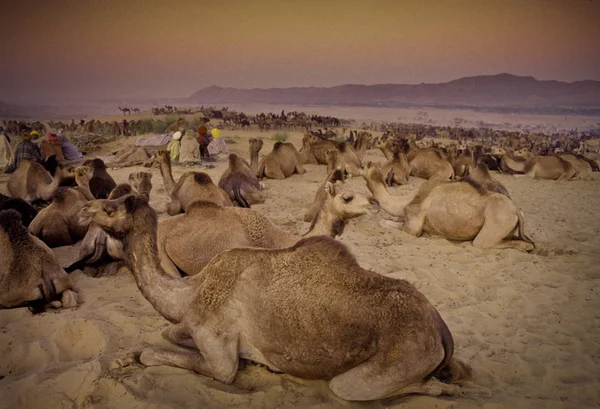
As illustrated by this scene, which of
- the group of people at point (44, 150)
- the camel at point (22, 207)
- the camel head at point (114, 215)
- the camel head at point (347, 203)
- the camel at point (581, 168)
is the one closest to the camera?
the camel head at point (114, 215)

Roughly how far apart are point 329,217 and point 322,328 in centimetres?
238

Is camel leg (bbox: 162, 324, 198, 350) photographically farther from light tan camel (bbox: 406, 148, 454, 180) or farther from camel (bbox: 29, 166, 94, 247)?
light tan camel (bbox: 406, 148, 454, 180)

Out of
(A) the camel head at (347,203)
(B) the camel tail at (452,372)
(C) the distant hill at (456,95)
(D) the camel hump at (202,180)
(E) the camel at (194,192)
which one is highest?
(C) the distant hill at (456,95)

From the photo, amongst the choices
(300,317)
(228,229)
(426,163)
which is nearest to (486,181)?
(426,163)

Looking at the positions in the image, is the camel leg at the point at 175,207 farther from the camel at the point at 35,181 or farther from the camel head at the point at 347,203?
the camel head at the point at 347,203

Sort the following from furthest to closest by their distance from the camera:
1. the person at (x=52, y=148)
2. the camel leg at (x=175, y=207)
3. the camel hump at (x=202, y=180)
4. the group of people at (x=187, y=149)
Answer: the group of people at (x=187, y=149), the person at (x=52, y=148), the camel leg at (x=175, y=207), the camel hump at (x=202, y=180)

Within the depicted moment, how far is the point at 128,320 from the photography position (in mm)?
5012

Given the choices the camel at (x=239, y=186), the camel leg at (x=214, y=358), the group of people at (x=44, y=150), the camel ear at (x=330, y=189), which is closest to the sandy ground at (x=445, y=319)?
the camel leg at (x=214, y=358)

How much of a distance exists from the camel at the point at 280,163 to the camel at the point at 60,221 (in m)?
7.27

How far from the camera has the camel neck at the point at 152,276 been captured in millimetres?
4059

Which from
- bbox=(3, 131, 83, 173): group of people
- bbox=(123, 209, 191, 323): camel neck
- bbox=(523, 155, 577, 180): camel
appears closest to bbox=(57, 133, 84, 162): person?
bbox=(3, 131, 83, 173): group of people

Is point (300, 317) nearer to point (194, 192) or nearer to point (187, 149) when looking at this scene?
point (194, 192)

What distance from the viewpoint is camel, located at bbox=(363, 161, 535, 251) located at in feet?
26.1

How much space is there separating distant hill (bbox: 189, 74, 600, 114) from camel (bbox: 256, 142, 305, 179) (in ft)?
323
